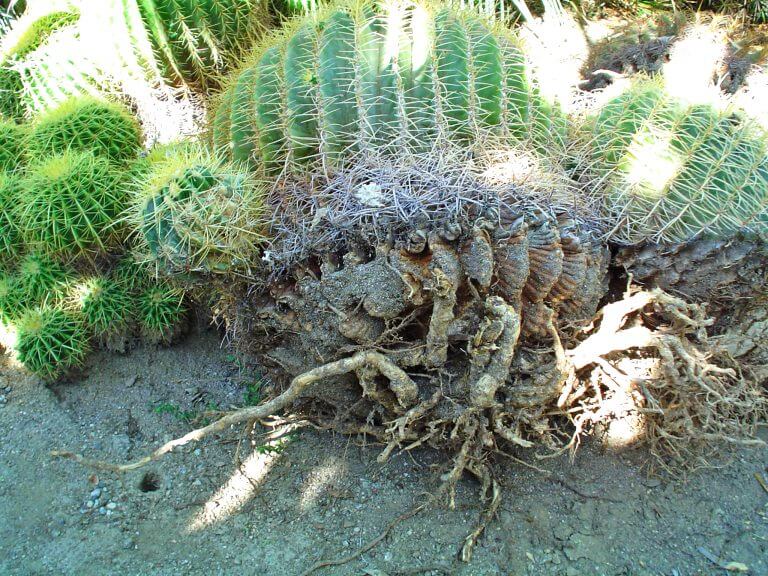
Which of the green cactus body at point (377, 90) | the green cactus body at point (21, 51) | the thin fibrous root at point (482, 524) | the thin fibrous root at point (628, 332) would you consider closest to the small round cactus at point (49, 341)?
the green cactus body at point (377, 90)

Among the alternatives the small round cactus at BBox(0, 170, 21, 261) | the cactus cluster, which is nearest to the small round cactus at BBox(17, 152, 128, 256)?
the small round cactus at BBox(0, 170, 21, 261)

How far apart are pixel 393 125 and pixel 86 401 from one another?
5.49ft

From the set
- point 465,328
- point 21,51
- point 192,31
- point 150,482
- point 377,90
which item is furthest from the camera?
point 21,51

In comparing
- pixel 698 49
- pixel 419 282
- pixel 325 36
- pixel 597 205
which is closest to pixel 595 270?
pixel 597 205

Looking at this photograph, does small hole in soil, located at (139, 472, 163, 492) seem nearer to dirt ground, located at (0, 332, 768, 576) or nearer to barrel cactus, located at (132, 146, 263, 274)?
dirt ground, located at (0, 332, 768, 576)

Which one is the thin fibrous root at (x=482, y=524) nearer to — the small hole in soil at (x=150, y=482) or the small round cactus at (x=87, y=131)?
the small hole in soil at (x=150, y=482)

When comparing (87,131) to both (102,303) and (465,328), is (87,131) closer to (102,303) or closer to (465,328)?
(102,303)

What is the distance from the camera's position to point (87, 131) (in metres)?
2.76

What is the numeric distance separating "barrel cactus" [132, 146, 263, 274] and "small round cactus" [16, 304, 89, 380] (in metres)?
0.68

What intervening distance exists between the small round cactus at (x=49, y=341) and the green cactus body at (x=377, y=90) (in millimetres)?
1033

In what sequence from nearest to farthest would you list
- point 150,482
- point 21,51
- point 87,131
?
point 150,482 → point 87,131 → point 21,51

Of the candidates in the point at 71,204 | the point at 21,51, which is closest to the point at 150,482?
the point at 71,204

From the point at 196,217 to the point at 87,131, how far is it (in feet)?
3.53

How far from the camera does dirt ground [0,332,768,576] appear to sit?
1.95m
